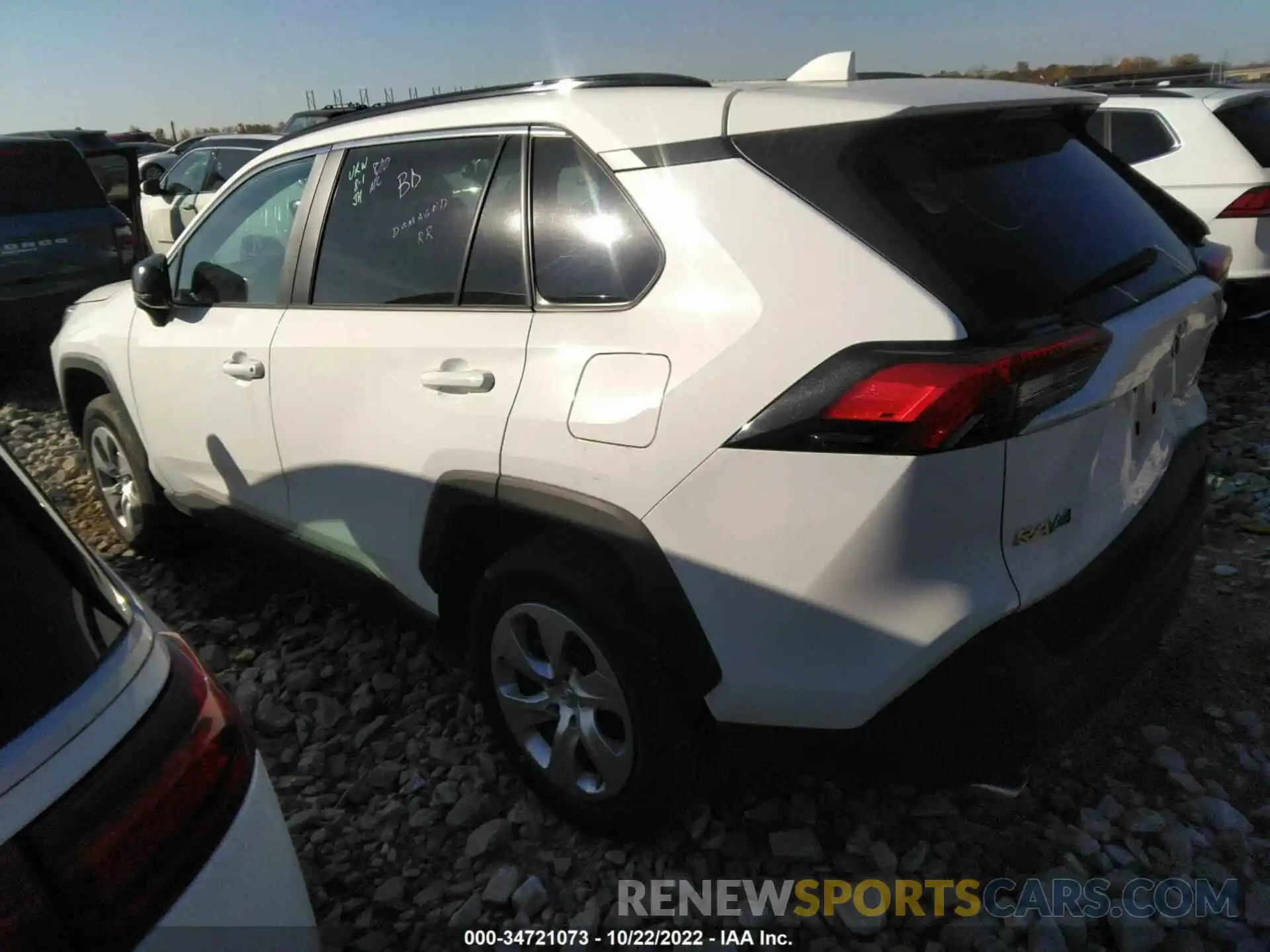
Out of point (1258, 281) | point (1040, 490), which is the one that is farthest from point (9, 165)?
point (1258, 281)

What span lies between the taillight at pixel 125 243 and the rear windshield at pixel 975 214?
7018 mm

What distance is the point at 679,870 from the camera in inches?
95.2

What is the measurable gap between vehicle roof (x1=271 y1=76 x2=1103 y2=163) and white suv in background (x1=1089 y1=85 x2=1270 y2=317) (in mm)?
3697

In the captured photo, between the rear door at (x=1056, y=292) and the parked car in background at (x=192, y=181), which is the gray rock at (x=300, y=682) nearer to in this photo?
the rear door at (x=1056, y=292)

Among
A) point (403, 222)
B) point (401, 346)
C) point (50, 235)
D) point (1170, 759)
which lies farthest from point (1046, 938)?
point (50, 235)

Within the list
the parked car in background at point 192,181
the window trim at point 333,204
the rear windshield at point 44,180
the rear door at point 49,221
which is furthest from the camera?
the parked car in background at point 192,181

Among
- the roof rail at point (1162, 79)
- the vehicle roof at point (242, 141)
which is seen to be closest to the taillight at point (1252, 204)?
the roof rail at point (1162, 79)

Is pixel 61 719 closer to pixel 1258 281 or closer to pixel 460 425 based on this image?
pixel 460 425

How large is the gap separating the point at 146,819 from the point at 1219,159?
6419 mm

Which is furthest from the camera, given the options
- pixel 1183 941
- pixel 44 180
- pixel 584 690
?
pixel 44 180

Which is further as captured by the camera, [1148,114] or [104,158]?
[104,158]

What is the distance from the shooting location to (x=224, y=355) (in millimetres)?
3266

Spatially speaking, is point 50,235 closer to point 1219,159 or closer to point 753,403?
point 753,403

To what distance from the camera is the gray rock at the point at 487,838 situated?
2533mm
